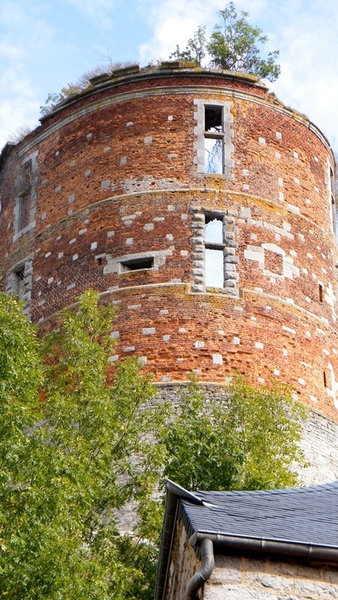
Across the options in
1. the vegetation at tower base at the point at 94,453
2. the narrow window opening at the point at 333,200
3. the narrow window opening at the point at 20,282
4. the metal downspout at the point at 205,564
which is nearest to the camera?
Answer: the metal downspout at the point at 205,564

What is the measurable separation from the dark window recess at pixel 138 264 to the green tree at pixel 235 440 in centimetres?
299

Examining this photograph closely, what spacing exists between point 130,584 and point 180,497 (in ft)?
23.1

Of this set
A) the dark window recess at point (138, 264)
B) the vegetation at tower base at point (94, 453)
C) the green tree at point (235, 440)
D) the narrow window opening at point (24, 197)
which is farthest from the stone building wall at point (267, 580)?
the narrow window opening at point (24, 197)

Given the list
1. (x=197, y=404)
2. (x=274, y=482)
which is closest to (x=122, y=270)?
(x=197, y=404)

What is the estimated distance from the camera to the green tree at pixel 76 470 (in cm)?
1593

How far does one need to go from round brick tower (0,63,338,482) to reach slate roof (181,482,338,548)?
41.7 feet

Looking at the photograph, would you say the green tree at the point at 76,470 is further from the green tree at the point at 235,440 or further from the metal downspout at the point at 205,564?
the metal downspout at the point at 205,564

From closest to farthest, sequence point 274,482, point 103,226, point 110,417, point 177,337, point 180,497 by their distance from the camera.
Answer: point 180,497
point 274,482
point 110,417
point 177,337
point 103,226

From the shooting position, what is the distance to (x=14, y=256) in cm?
2903

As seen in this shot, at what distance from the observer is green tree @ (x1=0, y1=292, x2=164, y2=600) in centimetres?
1593

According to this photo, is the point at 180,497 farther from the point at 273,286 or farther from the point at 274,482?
the point at 273,286

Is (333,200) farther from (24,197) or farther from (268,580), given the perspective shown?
(268,580)

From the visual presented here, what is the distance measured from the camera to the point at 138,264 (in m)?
26.3

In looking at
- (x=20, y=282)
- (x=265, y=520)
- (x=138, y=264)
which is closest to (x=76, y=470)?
(x=265, y=520)
